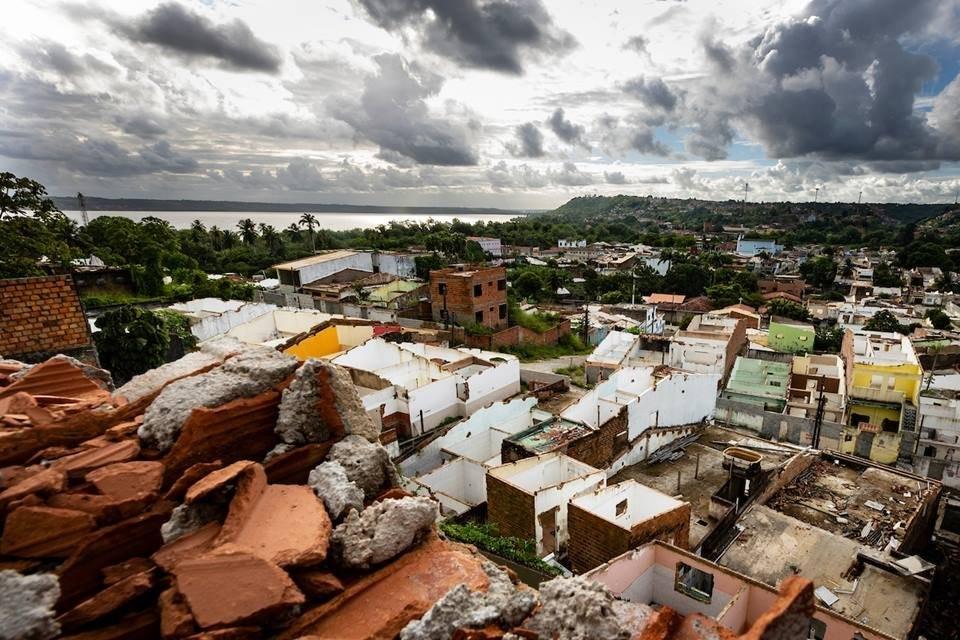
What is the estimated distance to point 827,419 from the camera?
25.8m

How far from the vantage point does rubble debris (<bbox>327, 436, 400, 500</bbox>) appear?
3844 mm

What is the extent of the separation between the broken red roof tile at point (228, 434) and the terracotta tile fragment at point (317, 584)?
119 centimetres

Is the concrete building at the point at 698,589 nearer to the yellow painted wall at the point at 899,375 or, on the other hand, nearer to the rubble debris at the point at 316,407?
the rubble debris at the point at 316,407

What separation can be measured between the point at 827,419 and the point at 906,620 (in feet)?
60.2

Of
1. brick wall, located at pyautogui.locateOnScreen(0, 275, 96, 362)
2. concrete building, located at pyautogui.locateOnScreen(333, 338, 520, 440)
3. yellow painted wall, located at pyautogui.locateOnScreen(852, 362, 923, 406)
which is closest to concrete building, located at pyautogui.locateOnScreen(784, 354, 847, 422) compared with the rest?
yellow painted wall, located at pyautogui.locateOnScreen(852, 362, 923, 406)

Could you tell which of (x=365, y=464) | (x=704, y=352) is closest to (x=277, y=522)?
(x=365, y=464)

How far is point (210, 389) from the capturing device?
387cm

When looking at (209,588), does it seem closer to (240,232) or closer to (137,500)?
(137,500)

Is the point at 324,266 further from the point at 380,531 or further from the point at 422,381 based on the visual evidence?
the point at 380,531

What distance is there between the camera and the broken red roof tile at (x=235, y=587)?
2.66m

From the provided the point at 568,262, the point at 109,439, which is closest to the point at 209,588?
the point at 109,439

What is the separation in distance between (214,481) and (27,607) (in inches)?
41.0

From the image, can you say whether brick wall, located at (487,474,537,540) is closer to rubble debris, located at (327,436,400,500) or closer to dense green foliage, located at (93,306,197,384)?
rubble debris, located at (327,436,400,500)

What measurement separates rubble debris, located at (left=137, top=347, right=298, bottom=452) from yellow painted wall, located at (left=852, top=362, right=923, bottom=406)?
3019 cm
